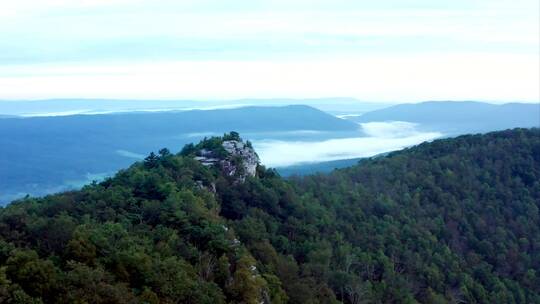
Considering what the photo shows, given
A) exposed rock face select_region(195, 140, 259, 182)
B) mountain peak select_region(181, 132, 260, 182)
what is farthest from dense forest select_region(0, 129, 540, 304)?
exposed rock face select_region(195, 140, 259, 182)

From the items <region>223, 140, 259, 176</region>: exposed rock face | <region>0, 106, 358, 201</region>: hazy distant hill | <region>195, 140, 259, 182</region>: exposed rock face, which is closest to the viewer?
<region>195, 140, 259, 182</region>: exposed rock face

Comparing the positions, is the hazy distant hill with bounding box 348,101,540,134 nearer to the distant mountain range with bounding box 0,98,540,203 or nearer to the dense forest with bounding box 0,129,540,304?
the distant mountain range with bounding box 0,98,540,203

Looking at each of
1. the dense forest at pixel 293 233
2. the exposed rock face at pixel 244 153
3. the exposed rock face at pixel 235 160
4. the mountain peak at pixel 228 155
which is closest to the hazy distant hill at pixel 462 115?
the dense forest at pixel 293 233

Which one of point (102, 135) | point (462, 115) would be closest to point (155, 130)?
point (102, 135)

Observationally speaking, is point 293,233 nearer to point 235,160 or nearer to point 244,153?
point 235,160

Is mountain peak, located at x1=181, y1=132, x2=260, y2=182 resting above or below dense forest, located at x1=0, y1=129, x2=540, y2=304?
above

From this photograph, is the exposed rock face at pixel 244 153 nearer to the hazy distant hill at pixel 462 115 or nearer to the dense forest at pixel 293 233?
the dense forest at pixel 293 233

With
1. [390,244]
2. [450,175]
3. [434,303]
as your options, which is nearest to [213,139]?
[390,244]

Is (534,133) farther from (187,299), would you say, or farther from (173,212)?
(187,299)
